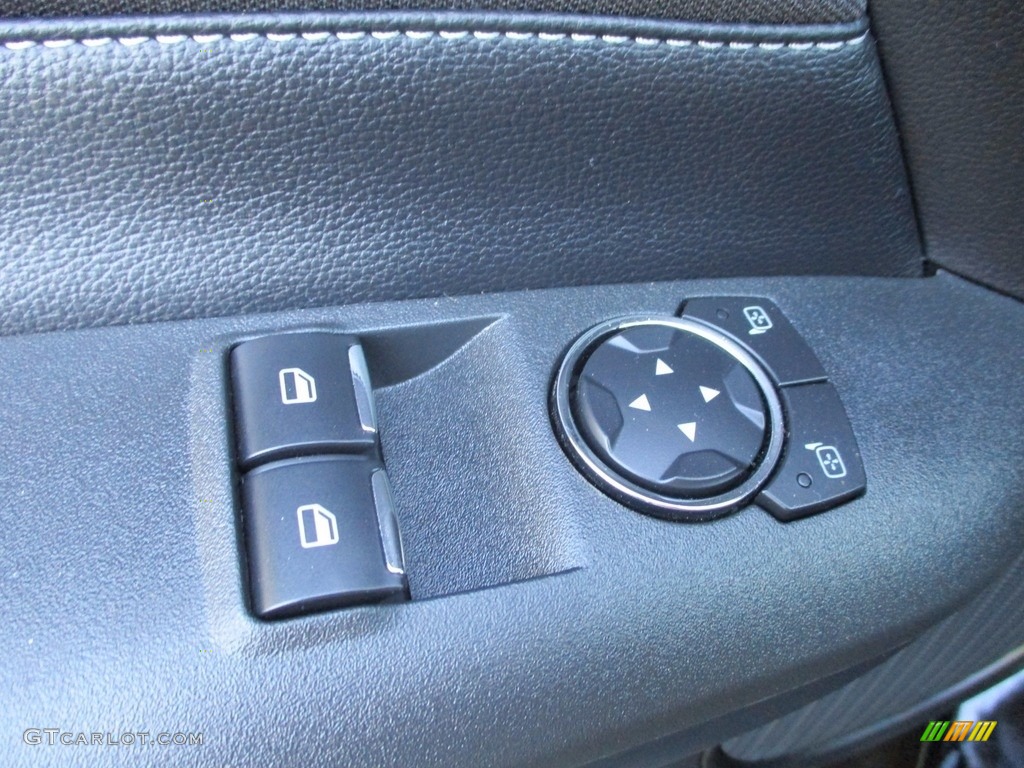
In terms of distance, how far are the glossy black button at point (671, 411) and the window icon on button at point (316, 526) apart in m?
0.17

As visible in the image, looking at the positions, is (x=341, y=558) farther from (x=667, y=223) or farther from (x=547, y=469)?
(x=667, y=223)

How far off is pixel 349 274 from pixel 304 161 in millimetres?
80

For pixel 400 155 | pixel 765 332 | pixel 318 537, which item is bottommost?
pixel 318 537

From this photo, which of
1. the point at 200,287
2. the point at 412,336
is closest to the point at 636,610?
the point at 412,336

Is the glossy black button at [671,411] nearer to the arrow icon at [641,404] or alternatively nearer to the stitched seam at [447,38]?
the arrow icon at [641,404]

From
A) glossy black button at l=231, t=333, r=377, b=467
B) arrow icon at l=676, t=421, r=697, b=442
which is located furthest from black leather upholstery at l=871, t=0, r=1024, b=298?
glossy black button at l=231, t=333, r=377, b=467

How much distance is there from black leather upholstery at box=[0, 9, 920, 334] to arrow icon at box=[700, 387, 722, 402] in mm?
113

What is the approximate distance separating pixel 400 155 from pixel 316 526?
0.81ft

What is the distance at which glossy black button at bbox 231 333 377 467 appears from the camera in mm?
541

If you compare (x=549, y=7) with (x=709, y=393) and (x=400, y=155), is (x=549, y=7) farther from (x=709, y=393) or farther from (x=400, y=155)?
(x=709, y=393)

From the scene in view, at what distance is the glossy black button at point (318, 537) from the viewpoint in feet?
1.63

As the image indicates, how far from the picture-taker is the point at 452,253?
64 cm

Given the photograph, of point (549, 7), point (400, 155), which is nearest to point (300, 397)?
point (400, 155)

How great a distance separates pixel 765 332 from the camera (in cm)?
66
